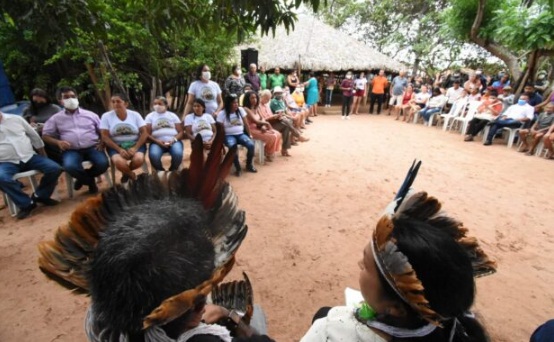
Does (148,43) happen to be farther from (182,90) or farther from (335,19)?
(335,19)

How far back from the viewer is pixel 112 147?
4.27 m

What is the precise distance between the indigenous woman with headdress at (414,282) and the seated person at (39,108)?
539 cm

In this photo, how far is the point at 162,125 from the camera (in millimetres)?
4734

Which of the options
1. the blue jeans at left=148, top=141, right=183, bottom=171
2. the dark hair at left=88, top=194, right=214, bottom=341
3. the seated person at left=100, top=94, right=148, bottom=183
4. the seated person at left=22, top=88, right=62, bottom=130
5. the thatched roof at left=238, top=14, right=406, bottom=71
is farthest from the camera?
the thatched roof at left=238, top=14, right=406, bottom=71

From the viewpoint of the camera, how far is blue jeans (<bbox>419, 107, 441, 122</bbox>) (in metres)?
11.1

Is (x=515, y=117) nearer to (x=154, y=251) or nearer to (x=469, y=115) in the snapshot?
(x=469, y=115)

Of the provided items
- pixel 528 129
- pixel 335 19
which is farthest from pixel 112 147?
pixel 335 19

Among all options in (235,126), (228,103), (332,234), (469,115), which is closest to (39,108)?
(228,103)

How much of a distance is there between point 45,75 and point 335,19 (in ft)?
76.0

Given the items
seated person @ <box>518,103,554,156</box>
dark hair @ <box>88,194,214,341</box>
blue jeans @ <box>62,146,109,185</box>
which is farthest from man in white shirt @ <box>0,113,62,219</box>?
seated person @ <box>518,103,554,156</box>

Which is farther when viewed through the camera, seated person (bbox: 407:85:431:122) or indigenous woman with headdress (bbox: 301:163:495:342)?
seated person (bbox: 407:85:431:122)

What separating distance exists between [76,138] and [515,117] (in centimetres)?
992

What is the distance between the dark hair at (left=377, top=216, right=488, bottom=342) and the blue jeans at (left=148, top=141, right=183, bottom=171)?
415 cm

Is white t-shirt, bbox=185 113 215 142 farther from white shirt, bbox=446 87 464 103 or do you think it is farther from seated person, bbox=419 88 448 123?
white shirt, bbox=446 87 464 103
